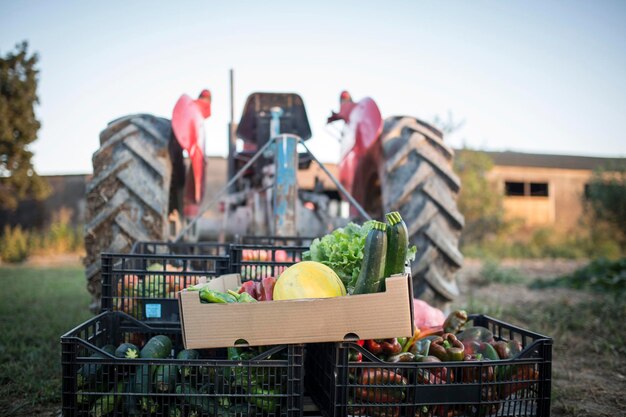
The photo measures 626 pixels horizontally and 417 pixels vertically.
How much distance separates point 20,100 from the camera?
17094mm

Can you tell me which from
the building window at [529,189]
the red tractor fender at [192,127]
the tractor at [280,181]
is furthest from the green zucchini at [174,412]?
the building window at [529,189]

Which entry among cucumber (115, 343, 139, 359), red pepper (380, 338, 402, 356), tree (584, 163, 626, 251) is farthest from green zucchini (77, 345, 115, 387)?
tree (584, 163, 626, 251)

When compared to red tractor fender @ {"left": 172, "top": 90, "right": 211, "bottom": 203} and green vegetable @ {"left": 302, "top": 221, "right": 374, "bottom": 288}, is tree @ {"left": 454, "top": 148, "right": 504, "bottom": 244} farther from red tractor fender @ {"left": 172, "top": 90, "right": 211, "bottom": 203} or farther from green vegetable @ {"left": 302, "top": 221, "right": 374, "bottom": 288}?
green vegetable @ {"left": 302, "top": 221, "right": 374, "bottom": 288}

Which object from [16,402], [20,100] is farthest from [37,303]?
[20,100]

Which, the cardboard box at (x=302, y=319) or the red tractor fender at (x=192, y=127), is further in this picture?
the red tractor fender at (x=192, y=127)

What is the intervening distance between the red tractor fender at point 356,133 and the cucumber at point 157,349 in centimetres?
252

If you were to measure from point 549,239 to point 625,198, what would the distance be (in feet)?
14.0

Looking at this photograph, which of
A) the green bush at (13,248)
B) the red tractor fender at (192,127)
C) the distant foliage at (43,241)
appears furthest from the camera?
the distant foliage at (43,241)

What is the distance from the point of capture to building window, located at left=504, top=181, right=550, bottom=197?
2227 cm

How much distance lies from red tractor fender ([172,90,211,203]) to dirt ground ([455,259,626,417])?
3113 millimetres

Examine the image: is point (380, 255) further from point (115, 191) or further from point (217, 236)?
point (217, 236)

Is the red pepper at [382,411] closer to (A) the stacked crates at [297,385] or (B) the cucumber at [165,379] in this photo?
(A) the stacked crates at [297,385]

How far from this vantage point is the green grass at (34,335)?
10.0ft

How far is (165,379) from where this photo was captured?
2.09 meters
